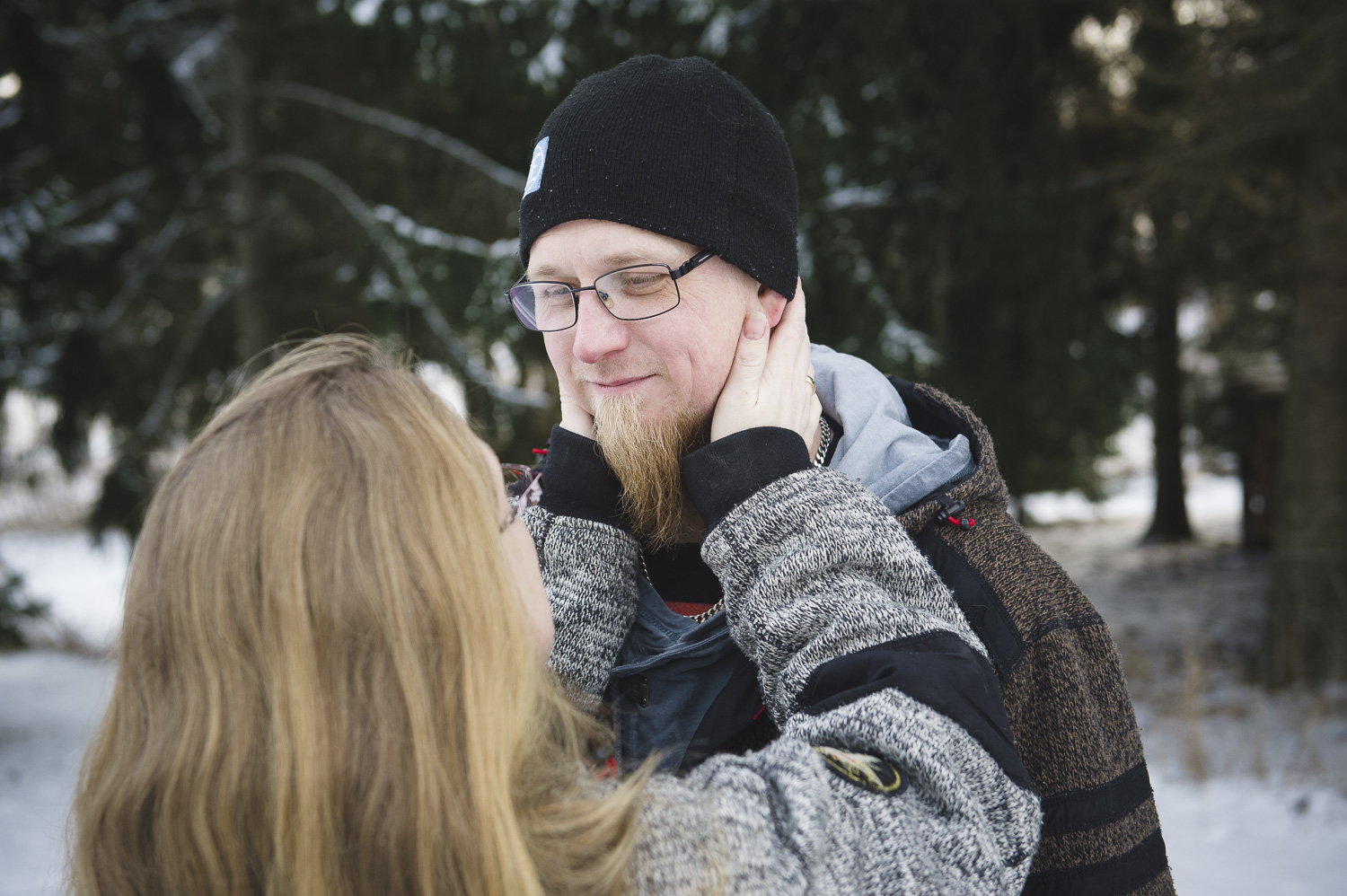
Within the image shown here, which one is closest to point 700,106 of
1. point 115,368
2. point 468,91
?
point 468,91

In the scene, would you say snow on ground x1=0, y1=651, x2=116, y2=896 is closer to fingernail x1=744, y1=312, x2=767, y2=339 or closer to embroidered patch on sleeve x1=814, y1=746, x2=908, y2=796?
fingernail x1=744, y1=312, x2=767, y2=339

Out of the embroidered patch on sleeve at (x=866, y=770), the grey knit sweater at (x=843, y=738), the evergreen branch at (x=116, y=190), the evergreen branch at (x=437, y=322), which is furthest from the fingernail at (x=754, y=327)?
the evergreen branch at (x=116, y=190)

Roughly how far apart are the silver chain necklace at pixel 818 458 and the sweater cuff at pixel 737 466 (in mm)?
249

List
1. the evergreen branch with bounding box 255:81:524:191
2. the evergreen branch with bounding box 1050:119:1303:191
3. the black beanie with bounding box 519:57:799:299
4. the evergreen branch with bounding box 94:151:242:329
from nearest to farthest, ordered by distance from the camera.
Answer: the black beanie with bounding box 519:57:799:299, the evergreen branch with bounding box 1050:119:1303:191, the evergreen branch with bounding box 255:81:524:191, the evergreen branch with bounding box 94:151:242:329

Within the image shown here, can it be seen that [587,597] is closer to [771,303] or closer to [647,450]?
[647,450]

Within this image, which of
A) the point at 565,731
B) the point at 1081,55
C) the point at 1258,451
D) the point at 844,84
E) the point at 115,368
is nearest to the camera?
the point at 565,731

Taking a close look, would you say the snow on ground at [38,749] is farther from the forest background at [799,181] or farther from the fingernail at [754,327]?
the fingernail at [754,327]

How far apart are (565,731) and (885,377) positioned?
0.96 m

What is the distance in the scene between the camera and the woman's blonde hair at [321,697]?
3.17 feet

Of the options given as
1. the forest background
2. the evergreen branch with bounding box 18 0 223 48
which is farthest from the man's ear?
the evergreen branch with bounding box 18 0 223 48

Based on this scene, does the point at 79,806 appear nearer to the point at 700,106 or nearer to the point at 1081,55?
the point at 700,106

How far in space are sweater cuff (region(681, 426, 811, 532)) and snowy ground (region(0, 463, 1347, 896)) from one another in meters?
0.81

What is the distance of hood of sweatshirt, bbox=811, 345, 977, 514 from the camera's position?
154cm

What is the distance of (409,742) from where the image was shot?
39.1 inches
